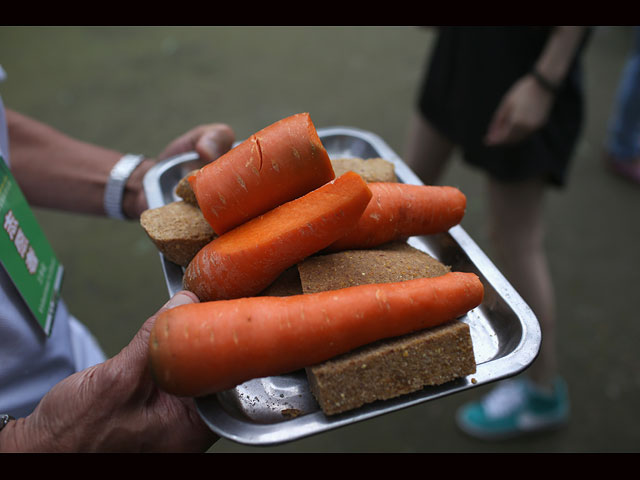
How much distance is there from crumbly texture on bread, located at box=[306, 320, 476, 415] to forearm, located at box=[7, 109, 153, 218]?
985mm

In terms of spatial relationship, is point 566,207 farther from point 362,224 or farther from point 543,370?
point 362,224

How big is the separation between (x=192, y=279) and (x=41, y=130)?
0.93 metres

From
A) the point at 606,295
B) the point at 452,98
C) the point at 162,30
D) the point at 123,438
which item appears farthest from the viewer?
the point at 162,30

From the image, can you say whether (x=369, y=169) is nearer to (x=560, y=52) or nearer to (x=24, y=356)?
(x=560, y=52)

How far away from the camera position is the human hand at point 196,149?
1.54 m

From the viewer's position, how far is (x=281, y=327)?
37.8 inches

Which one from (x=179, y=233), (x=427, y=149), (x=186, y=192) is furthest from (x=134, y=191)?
(x=427, y=149)

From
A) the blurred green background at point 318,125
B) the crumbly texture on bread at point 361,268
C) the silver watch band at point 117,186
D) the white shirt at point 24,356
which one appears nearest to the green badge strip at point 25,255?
the white shirt at point 24,356

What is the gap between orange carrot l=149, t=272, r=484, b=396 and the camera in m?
0.90

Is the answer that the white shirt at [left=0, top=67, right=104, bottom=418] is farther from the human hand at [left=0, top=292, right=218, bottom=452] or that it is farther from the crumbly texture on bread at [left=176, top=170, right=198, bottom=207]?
the crumbly texture on bread at [left=176, top=170, right=198, bottom=207]

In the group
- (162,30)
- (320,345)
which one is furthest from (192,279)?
(162,30)

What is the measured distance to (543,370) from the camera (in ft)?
6.56

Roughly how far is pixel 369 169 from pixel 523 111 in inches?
26.5

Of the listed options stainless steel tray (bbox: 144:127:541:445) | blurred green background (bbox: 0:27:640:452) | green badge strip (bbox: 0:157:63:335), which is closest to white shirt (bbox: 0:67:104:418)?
green badge strip (bbox: 0:157:63:335)
